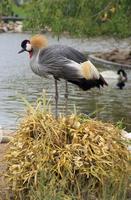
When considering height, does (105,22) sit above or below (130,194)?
above

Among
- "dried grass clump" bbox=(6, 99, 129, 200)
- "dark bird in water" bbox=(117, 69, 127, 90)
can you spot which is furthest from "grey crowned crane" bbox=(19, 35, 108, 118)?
"dark bird in water" bbox=(117, 69, 127, 90)

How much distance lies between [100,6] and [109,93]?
15.0 feet

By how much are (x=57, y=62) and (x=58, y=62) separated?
0.09 feet

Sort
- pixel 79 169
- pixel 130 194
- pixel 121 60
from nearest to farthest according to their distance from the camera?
pixel 79 169
pixel 130 194
pixel 121 60

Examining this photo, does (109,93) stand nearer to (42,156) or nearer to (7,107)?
(7,107)

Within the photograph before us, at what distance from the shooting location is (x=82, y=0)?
74.5ft

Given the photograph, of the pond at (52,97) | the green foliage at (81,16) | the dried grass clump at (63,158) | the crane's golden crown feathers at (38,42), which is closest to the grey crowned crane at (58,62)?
the crane's golden crown feathers at (38,42)

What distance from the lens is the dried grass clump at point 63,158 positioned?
7172 millimetres

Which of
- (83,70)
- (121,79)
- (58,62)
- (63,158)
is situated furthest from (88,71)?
(121,79)

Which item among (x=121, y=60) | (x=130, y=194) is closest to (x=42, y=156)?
(x=130, y=194)

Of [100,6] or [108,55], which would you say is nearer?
[100,6]

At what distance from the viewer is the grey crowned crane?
11.5 metres

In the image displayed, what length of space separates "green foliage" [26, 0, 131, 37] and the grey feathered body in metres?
10.5

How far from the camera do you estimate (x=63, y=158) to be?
23.7 ft
